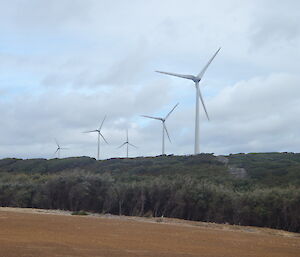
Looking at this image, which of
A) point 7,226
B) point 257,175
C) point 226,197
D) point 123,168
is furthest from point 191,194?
point 123,168

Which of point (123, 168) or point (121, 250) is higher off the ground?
point (123, 168)

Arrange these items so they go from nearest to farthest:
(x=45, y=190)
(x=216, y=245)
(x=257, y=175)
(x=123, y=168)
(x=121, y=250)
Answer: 1. (x=121, y=250)
2. (x=216, y=245)
3. (x=45, y=190)
4. (x=257, y=175)
5. (x=123, y=168)

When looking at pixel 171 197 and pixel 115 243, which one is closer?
pixel 115 243

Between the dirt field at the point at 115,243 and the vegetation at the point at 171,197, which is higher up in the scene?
the vegetation at the point at 171,197

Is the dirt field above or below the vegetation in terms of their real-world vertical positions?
below

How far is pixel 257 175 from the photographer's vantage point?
212ft

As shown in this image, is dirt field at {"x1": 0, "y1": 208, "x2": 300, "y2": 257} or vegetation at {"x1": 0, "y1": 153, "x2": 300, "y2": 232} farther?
vegetation at {"x1": 0, "y1": 153, "x2": 300, "y2": 232}

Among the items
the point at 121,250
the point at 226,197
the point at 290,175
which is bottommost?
the point at 121,250

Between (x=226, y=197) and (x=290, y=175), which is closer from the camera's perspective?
(x=226, y=197)

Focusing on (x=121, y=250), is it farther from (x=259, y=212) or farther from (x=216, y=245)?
(x=259, y=212)

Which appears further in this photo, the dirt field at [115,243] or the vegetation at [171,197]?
the vegetation at [171,197]

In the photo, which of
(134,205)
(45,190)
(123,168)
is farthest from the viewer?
(123,168)

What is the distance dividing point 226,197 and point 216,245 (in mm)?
17577

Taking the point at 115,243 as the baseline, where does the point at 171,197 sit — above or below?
above
